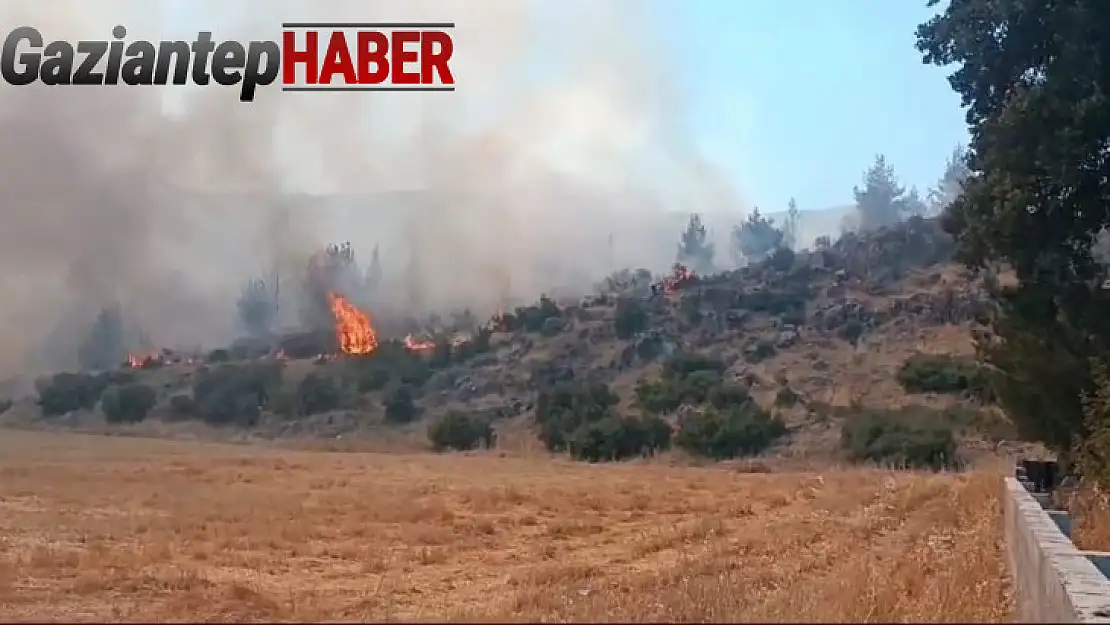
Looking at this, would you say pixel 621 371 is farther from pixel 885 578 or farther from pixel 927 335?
pixel 885 578

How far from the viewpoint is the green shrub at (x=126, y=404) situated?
48062 millimetres

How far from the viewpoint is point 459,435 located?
122ft

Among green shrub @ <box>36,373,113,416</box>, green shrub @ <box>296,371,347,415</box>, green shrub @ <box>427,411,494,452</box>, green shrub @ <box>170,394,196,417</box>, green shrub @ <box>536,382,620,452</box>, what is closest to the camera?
green shrub @ <box>536,382,620,452</box>

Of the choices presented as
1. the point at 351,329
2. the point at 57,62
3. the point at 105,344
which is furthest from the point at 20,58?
the point at 105,344

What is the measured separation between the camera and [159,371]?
56969 millimetres

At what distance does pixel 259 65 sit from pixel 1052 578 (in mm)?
15122

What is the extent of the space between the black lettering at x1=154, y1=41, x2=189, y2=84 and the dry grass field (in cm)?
693

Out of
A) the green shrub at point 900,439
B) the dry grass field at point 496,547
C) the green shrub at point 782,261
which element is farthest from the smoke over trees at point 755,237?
the dry grass field at point 496,547

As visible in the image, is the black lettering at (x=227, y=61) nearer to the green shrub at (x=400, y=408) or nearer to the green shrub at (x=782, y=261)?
the green shrub at (x=400, y=408)

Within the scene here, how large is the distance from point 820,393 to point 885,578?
111ft

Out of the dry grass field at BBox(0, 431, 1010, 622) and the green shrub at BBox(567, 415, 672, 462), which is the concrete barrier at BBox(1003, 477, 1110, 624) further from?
the green shrub at BBox(567, 415, 672, 462)

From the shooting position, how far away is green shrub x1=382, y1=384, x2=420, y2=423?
44125 millimetres

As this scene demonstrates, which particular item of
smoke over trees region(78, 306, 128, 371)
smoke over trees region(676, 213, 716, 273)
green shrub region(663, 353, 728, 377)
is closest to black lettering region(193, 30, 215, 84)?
green shrub region(663, 353, 728, 377)

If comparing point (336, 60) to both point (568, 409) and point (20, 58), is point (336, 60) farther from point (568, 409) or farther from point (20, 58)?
point (568, 409)
